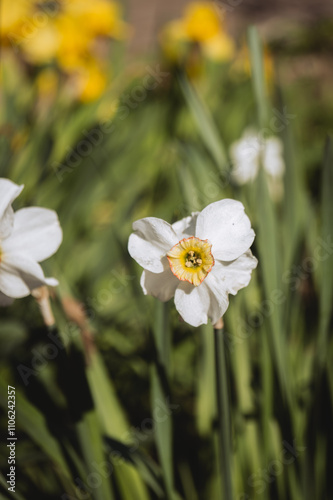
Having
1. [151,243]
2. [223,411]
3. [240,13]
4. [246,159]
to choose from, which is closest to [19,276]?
[151,243]

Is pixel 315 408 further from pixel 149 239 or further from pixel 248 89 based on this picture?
pixel 248 89

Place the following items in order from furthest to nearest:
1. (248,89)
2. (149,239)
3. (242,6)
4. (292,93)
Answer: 1. (242,6)
2. (292,93)
3. (248,89)
4. (149,239)

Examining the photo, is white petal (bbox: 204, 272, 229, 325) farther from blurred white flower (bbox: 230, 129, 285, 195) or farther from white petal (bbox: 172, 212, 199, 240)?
blurred white flower (bbox: 230, 129, 285, 195)

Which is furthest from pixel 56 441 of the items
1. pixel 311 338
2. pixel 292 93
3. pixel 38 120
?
pixel 292 93

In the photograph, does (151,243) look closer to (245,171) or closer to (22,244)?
(22,244)

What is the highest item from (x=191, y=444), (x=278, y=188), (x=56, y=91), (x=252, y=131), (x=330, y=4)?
(x=330, y=4)

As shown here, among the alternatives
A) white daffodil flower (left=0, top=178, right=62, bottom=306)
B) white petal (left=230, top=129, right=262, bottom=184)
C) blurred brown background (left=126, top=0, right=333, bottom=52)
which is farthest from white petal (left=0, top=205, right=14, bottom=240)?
blurred brown background (left=126, top=0, right=333, bottom=52)
